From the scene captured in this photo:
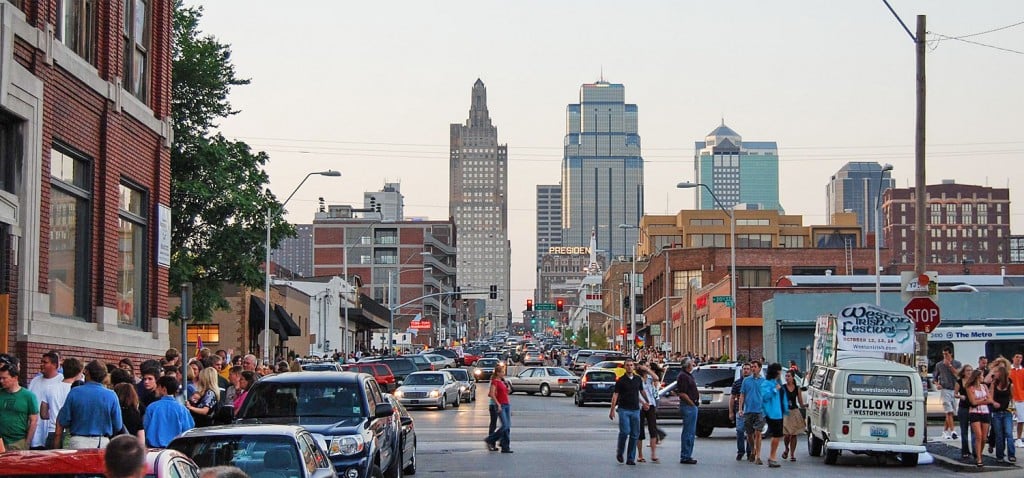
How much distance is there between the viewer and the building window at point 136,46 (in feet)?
80.7

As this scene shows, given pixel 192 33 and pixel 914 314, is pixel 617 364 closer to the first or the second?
pixel 192 33

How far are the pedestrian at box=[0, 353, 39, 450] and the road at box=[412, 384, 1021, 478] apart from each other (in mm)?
8090

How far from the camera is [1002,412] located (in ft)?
69.7

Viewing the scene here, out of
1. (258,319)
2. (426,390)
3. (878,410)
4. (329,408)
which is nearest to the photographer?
(329,408)

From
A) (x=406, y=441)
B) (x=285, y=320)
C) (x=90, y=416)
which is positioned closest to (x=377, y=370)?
(x=285, y=320)

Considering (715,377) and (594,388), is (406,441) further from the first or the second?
(594,388)

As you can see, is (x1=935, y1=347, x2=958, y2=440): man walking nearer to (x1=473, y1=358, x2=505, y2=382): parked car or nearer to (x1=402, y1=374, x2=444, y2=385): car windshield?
(x1=402, y1=374, x2=444, y2=385): car windshield

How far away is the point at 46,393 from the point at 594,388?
31816 millimetres

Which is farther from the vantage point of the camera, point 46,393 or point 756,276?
point 756,276

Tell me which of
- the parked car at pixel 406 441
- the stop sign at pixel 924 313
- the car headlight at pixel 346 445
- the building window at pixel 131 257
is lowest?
the parked car at pixel 406 441

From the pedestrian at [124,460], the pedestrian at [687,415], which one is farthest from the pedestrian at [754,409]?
the pedestrian at [124,460]

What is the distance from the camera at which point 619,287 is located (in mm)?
144125

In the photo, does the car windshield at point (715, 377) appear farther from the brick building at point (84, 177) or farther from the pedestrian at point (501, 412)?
the brick building at point (84, 177)

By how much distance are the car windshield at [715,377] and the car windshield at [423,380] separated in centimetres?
1302
